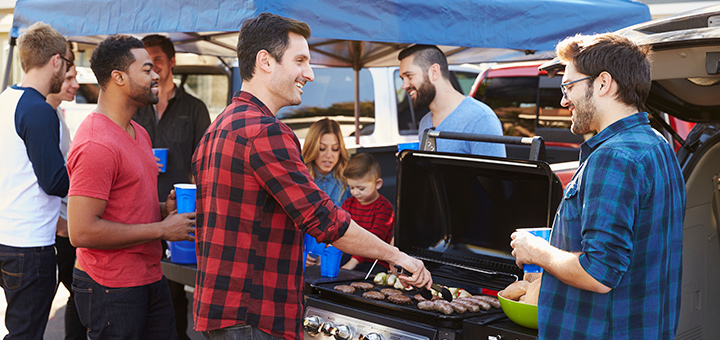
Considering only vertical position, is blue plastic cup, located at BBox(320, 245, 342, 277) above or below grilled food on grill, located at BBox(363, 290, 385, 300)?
above

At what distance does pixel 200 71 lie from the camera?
7.21m

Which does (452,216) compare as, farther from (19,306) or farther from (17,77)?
(17,77)

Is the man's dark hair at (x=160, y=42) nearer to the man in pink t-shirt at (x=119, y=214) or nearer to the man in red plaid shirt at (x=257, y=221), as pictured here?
the man in pink t-shirt at (x=119, y=214)

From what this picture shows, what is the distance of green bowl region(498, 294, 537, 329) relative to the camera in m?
2.48

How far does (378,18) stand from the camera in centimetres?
370

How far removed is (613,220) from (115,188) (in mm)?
2022

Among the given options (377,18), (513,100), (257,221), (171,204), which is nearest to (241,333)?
(257,221)

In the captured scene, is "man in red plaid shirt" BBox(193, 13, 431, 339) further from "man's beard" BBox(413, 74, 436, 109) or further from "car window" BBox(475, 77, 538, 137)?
"car window" BBox(475, 77, 538, 137)

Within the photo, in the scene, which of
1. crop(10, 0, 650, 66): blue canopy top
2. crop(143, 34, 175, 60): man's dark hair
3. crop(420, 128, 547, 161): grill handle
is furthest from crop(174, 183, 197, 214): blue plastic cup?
crop(143, 34, 175, 60): man's dark hair

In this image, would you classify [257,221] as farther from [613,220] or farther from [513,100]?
[513,100]

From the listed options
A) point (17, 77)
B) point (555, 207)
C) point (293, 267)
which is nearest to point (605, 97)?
point (555, 207)

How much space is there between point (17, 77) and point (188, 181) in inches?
596

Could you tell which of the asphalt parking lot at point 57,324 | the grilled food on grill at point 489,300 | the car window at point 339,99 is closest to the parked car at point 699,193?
the grilled food on grill at point 489,300

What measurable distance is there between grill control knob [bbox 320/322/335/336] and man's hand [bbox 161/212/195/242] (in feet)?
2.31
